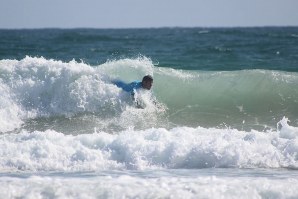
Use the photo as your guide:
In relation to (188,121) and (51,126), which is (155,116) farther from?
(51,126)

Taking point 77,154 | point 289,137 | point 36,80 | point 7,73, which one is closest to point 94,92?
point 36,80

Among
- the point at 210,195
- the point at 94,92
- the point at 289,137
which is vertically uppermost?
the point at 94,92

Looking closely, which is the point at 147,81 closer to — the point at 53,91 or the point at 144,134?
the point at 144,134

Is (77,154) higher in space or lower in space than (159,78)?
lower

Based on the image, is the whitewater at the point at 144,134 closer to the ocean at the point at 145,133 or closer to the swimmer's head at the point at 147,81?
the ocean at the point at 145,133

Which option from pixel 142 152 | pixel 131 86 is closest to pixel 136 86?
pixel 131 86

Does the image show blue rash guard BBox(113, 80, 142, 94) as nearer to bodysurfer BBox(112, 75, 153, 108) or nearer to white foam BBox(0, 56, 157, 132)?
bodysurfer BBox(112, 75, 153, 108)

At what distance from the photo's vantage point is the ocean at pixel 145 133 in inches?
258

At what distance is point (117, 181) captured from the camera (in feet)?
22.0

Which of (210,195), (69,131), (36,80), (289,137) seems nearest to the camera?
(210,195)

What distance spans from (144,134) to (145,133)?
6cm

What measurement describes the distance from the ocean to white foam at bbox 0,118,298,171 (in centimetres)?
2

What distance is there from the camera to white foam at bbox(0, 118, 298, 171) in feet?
26.1

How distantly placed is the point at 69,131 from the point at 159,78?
14.8ft
